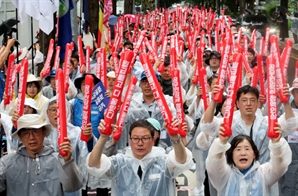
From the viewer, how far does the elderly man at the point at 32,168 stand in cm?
458

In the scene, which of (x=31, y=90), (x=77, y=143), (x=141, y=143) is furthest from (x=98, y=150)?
(x=31, y=90)

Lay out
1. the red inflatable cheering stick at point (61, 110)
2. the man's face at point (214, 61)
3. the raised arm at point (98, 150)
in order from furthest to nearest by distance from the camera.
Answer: the man's face at point (214, 61) < the raised arm at point (98, 150) < the red inflatable cheering stick at point (61, 110)

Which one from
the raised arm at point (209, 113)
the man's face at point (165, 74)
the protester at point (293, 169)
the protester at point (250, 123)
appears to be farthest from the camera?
the man's face at point (165, 74)

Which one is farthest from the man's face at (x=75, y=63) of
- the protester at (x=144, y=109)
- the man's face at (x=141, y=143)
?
the man's face at (x=141, y=143)

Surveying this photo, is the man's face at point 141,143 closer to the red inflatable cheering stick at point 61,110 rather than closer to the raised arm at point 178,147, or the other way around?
the raised arm at point 178,147

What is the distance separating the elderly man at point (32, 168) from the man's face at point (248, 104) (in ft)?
5.98

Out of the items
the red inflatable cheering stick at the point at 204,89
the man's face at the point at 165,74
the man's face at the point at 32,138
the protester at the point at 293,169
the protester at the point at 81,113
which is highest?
the man's face at the point at 165,74

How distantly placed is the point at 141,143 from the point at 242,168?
2.44 feet

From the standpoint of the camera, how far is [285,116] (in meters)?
5.44

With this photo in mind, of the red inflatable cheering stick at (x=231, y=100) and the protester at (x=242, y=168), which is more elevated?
the red inflatable cheering stick at (x=231, y=100)

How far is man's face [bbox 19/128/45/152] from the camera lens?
4.62m

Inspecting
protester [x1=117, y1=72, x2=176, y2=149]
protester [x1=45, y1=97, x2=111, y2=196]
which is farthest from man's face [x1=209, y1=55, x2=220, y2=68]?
protester [x1=45, y1=97, x2=111, y2=196]

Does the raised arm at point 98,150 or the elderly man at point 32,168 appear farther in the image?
the elderly man at point 32,168

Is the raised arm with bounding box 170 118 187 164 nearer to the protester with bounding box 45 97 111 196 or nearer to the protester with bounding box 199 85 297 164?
the protester with bounding box 199 85 297 164
